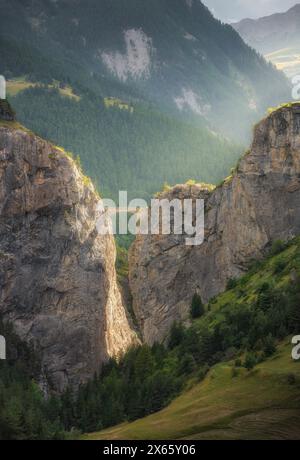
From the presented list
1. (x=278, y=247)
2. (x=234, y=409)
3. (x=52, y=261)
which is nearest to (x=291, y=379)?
(x=234, y=409)

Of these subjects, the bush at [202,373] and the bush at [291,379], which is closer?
the bush at [291,379]

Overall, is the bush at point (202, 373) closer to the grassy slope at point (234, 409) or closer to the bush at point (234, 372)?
the grassy slope at point (234, 409)

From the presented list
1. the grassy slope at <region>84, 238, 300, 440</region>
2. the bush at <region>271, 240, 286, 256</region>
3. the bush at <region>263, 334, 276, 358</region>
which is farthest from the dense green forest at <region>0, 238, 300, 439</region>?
the bush at <region>271, 240, 286, 256</region>

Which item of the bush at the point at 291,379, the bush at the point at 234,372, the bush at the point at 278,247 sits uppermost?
the bush at the point at 278,247

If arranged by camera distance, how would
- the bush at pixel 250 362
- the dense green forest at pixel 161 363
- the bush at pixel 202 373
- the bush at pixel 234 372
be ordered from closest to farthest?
the bush at pixel 234 372
the bush at pixel 250 362
the dense green forest at pixel 161 363
the bush at pixel 202 373

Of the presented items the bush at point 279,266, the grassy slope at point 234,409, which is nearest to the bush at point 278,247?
the bush at point 279,266
